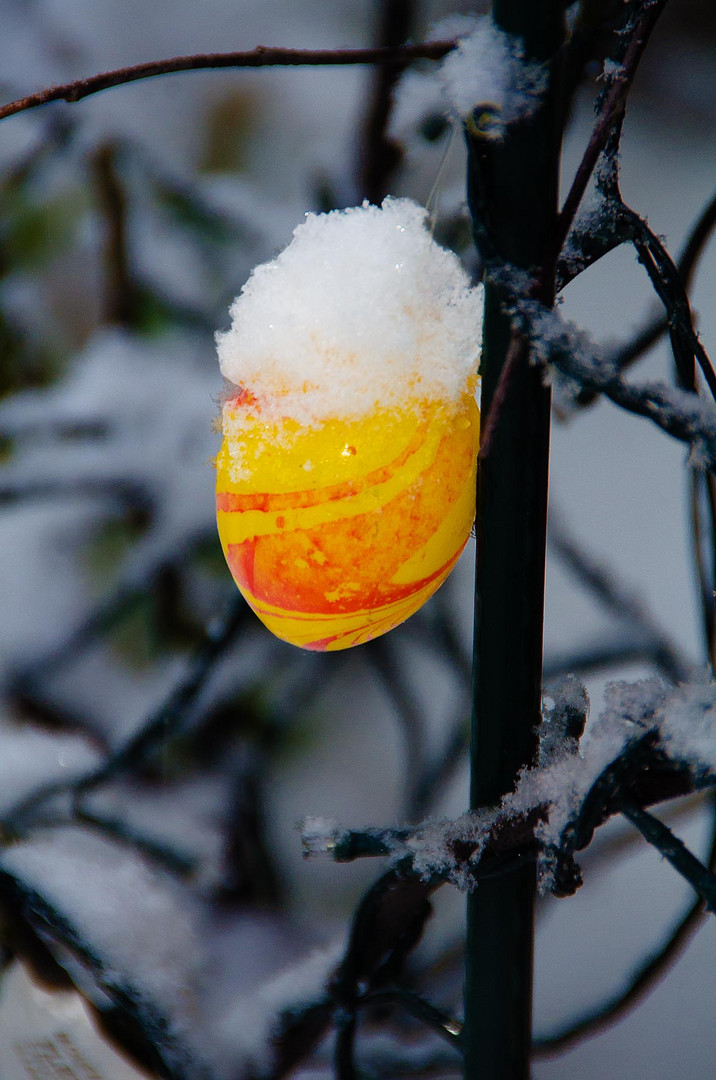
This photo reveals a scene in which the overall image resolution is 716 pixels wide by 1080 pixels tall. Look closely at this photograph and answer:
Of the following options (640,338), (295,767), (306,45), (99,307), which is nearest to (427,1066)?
(295,767)

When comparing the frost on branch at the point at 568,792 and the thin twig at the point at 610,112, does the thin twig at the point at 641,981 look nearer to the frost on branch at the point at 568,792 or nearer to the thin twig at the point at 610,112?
the frost on branch at the point at 568,792

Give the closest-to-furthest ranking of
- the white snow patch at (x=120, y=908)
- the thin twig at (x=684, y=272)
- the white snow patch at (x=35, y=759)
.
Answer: the thin twig at (x=684, y=272)
the white snow patch at (x=120, y=908)
the white snow patch at (x=35, y=759)

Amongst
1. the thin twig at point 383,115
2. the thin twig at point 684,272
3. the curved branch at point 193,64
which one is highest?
the thin twig at point 383,115

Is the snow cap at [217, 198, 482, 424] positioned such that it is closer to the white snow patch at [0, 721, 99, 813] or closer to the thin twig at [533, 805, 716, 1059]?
the thin twig at [533, 805, 716, 1059]

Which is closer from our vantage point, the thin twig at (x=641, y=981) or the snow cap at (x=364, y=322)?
the snow cap at (x=364, y=322)

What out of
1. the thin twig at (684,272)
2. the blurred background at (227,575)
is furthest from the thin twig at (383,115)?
the thin twig at (684,272)

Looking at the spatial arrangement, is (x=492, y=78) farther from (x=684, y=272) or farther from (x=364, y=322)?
(x=684, y=272)
